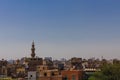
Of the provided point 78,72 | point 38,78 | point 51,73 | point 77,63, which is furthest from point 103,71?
point 77,63

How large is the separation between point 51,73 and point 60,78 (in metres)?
7.15

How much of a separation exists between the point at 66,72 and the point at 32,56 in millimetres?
43656

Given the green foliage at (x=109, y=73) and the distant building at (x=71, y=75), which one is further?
the distant building at (x=71, y=75)

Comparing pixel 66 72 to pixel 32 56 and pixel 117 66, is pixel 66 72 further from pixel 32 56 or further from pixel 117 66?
pixel 32 56

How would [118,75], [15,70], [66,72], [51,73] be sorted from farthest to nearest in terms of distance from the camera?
[15,70] → [51,73] → [66,72] → [118,75]

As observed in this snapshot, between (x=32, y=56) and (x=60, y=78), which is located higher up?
(x=32, y=56)

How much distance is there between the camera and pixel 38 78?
52.2 metres

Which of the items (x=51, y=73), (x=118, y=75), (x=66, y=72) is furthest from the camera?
(x=51, y=73)

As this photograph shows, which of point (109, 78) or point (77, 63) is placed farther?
point (77, 63)

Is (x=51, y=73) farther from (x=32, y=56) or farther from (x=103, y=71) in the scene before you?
(x=32, y=56)

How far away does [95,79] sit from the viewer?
4341 centimetres

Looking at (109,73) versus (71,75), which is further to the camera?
(71,75)

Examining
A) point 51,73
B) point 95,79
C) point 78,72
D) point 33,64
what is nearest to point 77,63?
point 33,64

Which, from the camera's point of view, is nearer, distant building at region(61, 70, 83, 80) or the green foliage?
the green foliage
